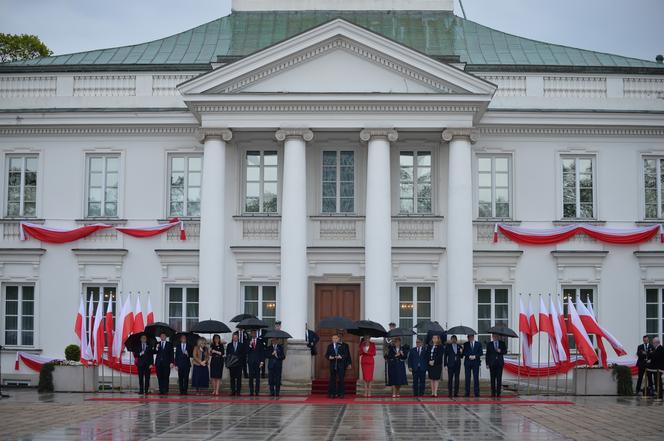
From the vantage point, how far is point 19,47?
43.3 m

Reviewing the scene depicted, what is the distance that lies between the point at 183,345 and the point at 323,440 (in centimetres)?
1034

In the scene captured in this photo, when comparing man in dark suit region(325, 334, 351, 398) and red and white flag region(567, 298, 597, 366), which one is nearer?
man in dark suit region(325, 334, 351, 398)

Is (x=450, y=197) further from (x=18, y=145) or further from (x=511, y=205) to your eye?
(x=18, y=145)

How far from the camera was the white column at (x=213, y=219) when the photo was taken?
92.4ft

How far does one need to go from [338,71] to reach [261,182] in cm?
428

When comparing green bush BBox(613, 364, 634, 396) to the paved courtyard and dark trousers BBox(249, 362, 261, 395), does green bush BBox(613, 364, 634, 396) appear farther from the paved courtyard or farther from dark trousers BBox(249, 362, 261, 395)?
dark trousers BBox(249, 362, 261, 395)

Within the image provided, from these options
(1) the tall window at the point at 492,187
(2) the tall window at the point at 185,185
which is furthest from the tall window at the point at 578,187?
(2) the tall window at the point at 185,185

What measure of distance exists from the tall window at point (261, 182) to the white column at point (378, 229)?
3266 mm

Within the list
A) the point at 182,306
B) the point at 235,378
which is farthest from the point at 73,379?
the point at 182,306

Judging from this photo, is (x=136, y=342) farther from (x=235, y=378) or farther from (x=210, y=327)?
(x=235, y=378)

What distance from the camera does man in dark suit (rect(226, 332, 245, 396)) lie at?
25.4 metres

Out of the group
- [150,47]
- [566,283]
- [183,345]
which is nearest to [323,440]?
[183,345]

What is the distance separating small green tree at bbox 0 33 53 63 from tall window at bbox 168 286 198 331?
60.4 feet

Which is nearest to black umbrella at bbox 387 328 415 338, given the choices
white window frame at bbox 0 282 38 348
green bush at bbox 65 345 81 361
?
green bush at bbox 65 345 81 361
